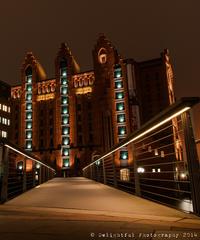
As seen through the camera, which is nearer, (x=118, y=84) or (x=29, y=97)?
(x=118, y=84)

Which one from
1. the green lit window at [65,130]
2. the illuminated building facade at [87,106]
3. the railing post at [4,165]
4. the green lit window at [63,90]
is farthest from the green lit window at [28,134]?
the railing post at [4,165]

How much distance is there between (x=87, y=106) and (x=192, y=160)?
56619 mm

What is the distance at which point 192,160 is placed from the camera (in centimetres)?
273

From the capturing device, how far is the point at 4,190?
4438 mm

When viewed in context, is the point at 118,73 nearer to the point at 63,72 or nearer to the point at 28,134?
the point at 63,72

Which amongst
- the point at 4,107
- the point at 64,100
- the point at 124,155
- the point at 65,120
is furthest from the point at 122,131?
the point at 4,107

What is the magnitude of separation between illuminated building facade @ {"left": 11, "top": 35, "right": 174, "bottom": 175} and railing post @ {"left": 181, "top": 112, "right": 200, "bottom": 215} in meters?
45.3

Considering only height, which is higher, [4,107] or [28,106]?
[28,106]

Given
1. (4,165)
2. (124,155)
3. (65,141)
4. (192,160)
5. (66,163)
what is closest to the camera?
(192,160)

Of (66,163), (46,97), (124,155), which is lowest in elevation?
(66,163)

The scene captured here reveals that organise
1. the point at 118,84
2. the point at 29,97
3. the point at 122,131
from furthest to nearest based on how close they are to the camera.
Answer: the point at 29,97
the point at 118,84
the point at 122,131

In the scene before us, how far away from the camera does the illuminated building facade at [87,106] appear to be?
5131 cm

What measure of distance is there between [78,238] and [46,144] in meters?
58.3

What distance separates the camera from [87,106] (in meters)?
59.1
